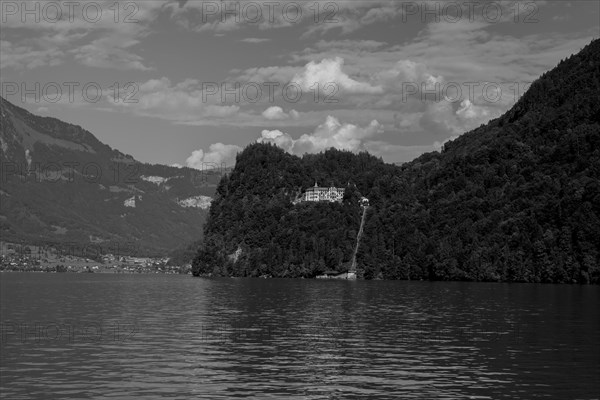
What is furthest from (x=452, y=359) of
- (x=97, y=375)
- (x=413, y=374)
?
(x=97, y=375)

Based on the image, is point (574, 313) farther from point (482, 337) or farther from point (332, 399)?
point (332, 399)

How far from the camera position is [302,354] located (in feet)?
219

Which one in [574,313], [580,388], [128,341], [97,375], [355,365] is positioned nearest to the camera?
[580,388]

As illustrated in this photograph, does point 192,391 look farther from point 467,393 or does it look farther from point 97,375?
point 467,393

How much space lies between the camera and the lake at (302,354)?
50406 mm

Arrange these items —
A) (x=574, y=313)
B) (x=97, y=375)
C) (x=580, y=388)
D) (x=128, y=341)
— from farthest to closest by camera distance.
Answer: (x=574, y=313) → (x=128, y=341) → (x=97, y=375) → (x=580, y=388)

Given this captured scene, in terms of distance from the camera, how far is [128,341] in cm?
7438

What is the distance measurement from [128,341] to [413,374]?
1220 inches

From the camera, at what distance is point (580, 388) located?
5066cm

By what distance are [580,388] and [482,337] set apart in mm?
27891

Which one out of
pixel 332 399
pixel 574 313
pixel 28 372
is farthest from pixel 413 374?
pixel 574 313

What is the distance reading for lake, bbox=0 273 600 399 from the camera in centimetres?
5041

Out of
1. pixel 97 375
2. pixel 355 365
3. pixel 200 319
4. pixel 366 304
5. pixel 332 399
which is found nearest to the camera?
pixel 332 399

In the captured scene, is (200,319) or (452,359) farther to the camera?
(200,319)
